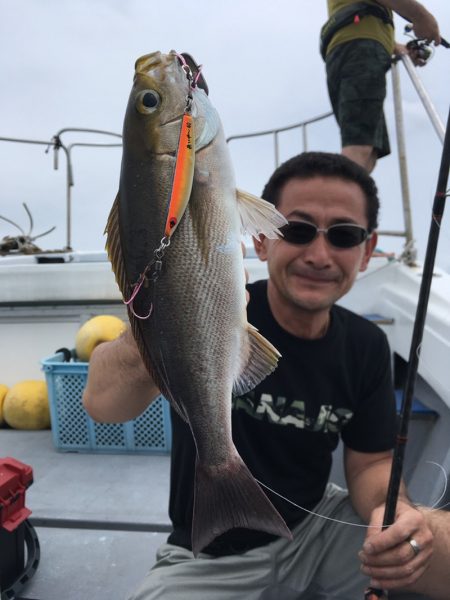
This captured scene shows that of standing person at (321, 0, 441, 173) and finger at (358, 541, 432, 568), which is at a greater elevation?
standing person at (321, 0, 441, 173)

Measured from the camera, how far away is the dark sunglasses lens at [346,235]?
4.98 feet

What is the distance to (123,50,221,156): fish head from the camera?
103cm

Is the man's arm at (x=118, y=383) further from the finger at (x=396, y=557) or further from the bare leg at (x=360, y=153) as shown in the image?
the bare leg at (x=360, y=153)

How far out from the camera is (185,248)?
1022 millimetres

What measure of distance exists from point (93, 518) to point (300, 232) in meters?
1.73

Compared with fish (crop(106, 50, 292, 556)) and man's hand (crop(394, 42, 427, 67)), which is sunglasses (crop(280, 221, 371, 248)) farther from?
man's hand (crop(394, 42, 427, 67))

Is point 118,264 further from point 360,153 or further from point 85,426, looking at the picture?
point 360,153

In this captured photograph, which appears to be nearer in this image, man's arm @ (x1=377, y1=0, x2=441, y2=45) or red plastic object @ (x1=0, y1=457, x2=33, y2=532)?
red plastic object @ (x1=0, y1=457, x2=33, y2=532)

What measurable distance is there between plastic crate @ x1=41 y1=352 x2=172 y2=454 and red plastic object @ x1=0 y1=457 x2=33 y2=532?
1.31 metres

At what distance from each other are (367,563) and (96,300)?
316cm

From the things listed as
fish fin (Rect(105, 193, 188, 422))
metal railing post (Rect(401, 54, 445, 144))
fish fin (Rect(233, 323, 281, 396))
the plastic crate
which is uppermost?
metal railing post (Rect(401, 54, 445, 144))

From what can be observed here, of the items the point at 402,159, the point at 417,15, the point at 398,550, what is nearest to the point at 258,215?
the point at 398,550

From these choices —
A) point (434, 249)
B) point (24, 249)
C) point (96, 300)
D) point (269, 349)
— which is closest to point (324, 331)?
point (434, 249)

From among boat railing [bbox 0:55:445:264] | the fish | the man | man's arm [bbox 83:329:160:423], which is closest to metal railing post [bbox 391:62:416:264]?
boat railing [bbox 0:55:445:264]
